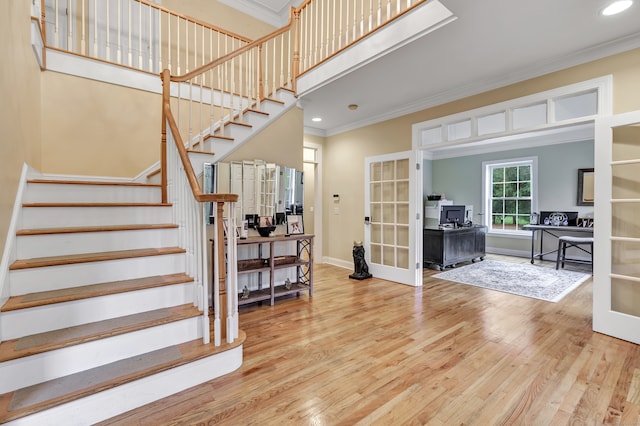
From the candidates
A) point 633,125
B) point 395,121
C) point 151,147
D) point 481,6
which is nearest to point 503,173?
point 395,121

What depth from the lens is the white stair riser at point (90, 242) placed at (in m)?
1.93

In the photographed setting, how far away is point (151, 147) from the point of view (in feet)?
12.2

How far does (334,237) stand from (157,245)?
3.63m

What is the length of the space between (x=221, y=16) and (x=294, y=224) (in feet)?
11.6

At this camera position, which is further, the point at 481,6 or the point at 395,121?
the point at 395,121

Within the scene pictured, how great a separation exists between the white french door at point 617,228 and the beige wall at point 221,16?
193 inches

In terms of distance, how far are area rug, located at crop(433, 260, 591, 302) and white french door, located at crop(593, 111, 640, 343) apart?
1.08 meters

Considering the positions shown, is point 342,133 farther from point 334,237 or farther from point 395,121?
point 334,237

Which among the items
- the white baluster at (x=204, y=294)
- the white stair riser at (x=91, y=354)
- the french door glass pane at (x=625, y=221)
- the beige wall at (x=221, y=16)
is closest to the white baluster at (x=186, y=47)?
the beige wall at (x=221, y=16)

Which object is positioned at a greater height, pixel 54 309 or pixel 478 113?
pixel 478 113

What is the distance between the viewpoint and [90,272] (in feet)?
6.46

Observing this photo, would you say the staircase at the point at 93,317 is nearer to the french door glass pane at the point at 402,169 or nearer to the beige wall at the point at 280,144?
the beige wall at the point at 280,144

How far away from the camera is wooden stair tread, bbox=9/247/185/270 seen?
5.88ft

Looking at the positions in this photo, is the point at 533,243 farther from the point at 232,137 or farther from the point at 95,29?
the point at 95,29
